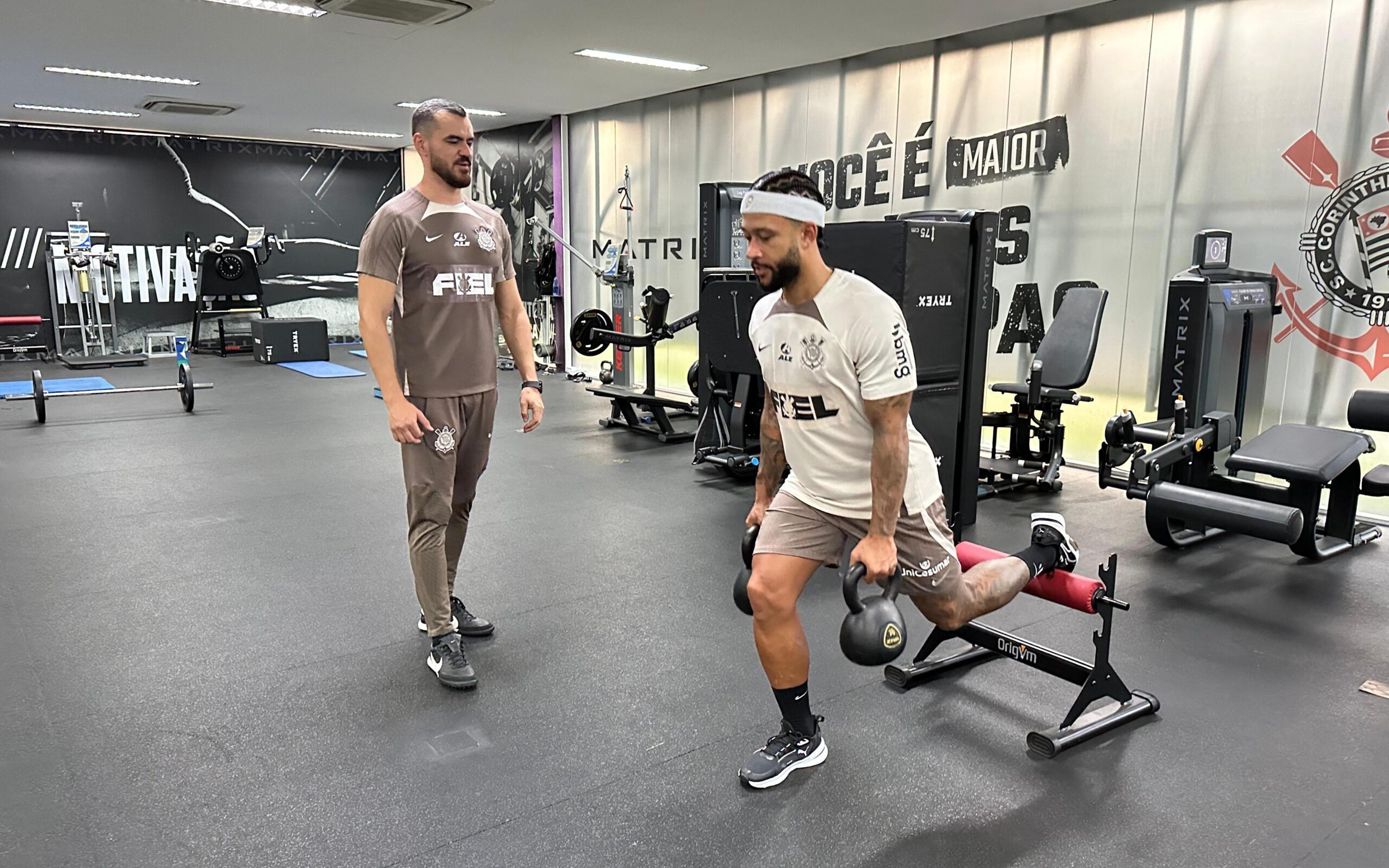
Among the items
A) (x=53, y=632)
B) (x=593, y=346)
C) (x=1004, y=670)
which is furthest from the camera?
(x=593, y=346)

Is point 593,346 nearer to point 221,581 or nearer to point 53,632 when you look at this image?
point 221,581

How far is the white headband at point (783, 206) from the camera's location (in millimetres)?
1923

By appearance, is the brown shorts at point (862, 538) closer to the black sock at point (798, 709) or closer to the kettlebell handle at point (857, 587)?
the kettlebell handle at point (857, 587)

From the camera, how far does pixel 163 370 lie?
33.5ft

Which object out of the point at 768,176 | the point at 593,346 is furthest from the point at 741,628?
the point at 593,346

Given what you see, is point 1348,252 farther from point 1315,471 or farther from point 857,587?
point 857,587

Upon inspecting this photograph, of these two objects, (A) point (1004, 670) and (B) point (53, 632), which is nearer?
(A) point (1004, 670)

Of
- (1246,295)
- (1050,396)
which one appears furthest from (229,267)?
(1246,295)

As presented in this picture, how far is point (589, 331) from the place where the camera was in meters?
6.95

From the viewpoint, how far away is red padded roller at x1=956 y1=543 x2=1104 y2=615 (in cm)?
234

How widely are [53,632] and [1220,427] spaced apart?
Answer: 177 inches

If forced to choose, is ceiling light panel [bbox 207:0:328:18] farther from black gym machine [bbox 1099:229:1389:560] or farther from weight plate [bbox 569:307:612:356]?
black gym machine [bbox 1099:229:1389:560]

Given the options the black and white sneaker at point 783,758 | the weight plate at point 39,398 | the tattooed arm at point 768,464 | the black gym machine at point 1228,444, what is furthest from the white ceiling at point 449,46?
the black and white sneaker at point 783,758

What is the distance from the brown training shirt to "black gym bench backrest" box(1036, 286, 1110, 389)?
3.45 meters
